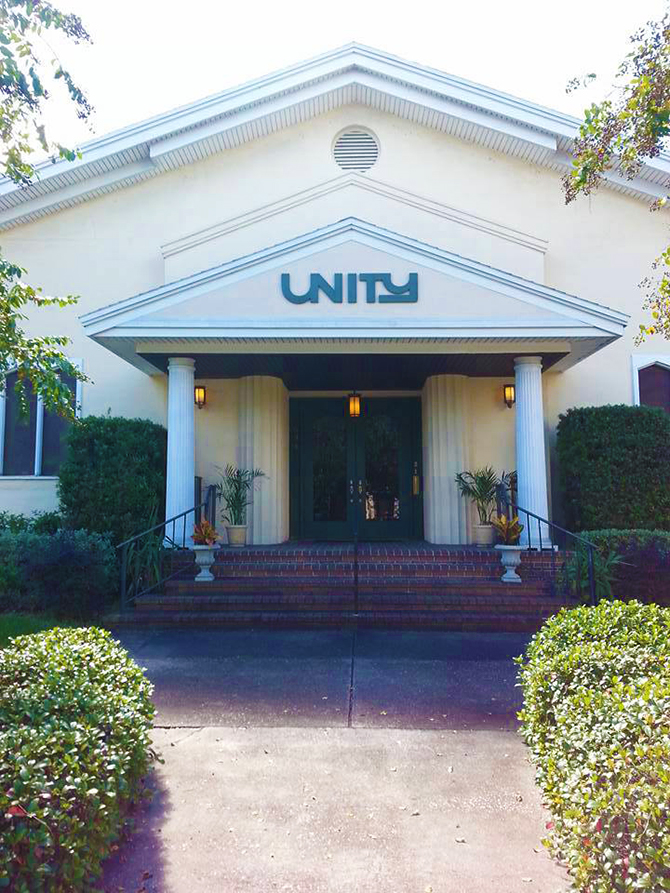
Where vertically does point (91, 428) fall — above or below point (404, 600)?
above

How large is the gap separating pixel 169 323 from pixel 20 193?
5.17m

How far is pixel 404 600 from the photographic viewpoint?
8.28m

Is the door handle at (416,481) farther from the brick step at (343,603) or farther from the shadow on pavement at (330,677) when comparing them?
the shadow on pavement at (330,677)

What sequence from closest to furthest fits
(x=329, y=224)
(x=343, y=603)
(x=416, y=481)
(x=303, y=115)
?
(x=343, y=603) < (x=329, y=224) < (x=303, y=115) < (x=416, y=481)

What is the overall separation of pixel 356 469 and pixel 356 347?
134 inches

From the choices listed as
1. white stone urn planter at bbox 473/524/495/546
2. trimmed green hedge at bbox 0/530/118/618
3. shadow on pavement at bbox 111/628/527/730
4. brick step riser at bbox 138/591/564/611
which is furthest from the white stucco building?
shadow on pavement at bbox 111/628/527/730

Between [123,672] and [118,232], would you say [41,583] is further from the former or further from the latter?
[118,232]

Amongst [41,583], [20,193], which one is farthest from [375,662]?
[20,193]

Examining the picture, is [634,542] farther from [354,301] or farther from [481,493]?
[354,301]

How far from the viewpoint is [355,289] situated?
910cm

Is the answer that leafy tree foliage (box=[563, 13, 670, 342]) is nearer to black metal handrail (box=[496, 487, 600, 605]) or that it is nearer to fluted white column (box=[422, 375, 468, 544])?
black metal handrail (box=[496, 487, 600, 605])

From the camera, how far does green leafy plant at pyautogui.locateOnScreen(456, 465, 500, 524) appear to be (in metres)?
10.7

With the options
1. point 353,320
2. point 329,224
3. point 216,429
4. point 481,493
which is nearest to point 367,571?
point 481,493

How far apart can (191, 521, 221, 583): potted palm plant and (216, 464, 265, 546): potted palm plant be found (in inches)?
59.5
